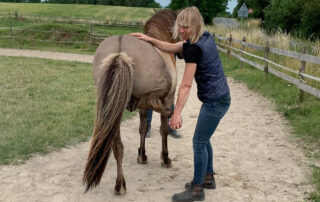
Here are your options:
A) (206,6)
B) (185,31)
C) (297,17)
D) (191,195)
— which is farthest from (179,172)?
(206,6)

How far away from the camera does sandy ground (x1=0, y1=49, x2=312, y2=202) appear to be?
3.07 m

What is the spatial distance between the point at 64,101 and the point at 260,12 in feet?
94.1

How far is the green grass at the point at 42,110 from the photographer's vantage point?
166 inches

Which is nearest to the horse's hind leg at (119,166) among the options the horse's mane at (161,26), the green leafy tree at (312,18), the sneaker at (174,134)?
the horse's mane at (161,26)

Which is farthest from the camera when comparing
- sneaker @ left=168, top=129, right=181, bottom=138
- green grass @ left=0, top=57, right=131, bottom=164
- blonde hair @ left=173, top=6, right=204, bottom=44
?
sneaker @ left=168, top=129, right=181, bottom=138

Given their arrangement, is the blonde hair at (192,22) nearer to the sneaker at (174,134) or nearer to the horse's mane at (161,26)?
the horse's mane at (161,26)

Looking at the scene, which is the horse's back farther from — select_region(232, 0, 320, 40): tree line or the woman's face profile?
select_region(232, 0, 320, 40): tree line

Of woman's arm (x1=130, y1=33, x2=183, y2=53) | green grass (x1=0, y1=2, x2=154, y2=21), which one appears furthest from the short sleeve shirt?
green grass (x1=0, y1=2, x2=154, y2=21)

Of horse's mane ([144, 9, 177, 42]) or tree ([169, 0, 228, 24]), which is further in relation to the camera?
tree ([169, 0, 228, 24])

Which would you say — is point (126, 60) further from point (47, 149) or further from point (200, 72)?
point (47, 149)

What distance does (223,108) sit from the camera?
2.79 m

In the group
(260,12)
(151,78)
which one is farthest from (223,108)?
(260,12)

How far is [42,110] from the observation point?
5.72m

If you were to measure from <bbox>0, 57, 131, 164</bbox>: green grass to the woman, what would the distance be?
213cm
